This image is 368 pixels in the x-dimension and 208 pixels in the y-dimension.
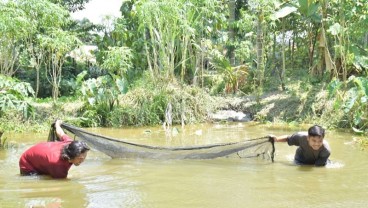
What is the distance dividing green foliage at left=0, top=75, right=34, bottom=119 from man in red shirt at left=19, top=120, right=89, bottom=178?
2.09 meters

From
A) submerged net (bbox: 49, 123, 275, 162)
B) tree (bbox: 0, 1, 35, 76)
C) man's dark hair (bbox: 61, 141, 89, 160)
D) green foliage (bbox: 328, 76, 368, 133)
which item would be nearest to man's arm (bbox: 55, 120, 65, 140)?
submerged net (bbox: 49, 123, 275, 162)

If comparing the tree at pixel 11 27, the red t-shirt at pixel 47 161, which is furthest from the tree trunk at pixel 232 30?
the red t-shirt at pixel 47 161

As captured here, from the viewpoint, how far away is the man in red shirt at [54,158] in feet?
17.4

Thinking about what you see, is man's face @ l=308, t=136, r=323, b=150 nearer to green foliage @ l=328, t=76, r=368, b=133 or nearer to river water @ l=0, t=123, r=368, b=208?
river water @ l=0, t=123, r=368, b=208

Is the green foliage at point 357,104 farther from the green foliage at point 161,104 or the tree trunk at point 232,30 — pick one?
the tree trunk at point 232,30

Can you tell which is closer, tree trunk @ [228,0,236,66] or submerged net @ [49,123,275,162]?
submerged net @ [49,123,275,162]

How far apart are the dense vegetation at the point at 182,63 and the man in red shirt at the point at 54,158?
7.51 ft

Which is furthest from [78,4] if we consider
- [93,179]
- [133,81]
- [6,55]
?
[93,179]

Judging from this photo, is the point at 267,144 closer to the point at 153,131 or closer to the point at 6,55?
the point at 153,131

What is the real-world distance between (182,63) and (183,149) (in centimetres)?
609

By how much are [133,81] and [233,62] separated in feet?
15.2

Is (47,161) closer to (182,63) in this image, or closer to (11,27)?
(11,27)

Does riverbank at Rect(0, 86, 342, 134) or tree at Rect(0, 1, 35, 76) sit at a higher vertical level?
tree at Rect(0, 1, 35, 76)

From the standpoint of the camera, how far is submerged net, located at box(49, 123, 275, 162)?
7039mm
